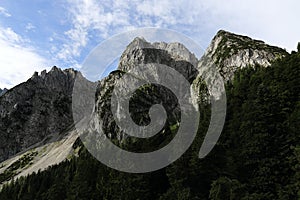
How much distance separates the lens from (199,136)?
6175 centimetres

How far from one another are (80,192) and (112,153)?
11.7 metres

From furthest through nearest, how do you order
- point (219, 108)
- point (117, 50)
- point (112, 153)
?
1. point (112, 153)
2. point (219, 108)
3. point (117, 50)

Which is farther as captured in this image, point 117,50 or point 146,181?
point 146,181

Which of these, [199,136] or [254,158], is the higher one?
[199,136]

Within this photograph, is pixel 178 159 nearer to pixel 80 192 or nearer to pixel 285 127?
pixel 285 127

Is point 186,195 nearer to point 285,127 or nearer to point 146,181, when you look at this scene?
point 146,181

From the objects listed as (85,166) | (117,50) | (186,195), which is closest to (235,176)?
(186,195)

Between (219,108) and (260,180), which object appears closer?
(260,180)

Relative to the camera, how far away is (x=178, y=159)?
58250mm

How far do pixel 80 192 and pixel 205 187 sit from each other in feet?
103

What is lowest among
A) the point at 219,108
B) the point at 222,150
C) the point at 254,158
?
the point at 254,158

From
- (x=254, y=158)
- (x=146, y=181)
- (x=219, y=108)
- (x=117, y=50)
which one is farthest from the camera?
(x=219, y=108)

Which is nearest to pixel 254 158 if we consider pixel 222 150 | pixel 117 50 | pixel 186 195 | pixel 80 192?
pixel 222 150

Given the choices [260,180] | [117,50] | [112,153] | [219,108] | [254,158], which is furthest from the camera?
[112,153]
